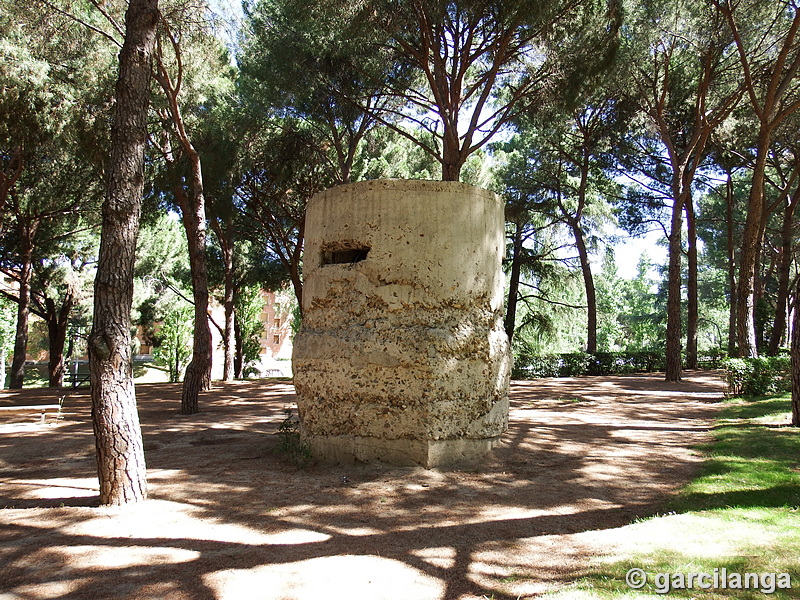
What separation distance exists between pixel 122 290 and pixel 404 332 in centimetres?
272

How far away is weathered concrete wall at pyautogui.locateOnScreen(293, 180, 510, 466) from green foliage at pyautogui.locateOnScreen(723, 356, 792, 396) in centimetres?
716

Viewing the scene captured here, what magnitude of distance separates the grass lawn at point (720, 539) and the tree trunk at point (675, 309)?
8624mm

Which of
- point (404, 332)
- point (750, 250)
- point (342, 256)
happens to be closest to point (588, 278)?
point (750, 250)

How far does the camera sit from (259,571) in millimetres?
3508

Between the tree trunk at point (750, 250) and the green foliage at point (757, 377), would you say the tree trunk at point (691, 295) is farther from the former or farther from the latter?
the green foliage at point (757, 377)

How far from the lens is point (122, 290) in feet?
15.9

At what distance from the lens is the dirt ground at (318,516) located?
3.37 metres

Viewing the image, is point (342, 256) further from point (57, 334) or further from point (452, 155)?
point (57, 334)

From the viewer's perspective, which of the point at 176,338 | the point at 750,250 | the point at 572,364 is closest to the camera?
the point at 750,250

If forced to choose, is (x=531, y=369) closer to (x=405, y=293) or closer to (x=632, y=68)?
(x=632, y=68)

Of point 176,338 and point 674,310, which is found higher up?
point 674,310

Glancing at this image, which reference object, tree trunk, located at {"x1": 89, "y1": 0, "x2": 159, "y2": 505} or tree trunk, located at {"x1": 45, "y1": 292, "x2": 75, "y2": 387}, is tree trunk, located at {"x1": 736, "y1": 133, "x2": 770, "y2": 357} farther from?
tree trunk, located at {"x1": 45, "y1": 292, "x2": 75, "y2": 387}

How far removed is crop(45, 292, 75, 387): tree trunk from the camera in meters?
17.5

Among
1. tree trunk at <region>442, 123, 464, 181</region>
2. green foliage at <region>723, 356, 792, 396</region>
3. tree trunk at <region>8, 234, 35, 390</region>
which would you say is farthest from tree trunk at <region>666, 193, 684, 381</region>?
tree trunk at <region>8, 234, 35, 390</region>
